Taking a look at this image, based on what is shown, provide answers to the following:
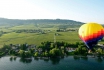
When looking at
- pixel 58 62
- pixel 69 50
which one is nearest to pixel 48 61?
pixel 58 62

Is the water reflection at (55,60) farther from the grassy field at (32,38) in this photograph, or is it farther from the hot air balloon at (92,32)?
the hot air balloon at (92,32)

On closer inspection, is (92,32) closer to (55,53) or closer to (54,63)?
(54,63)

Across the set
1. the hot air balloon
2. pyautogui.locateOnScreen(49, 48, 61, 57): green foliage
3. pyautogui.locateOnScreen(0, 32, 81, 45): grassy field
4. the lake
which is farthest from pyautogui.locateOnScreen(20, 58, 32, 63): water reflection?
the hot air balloon

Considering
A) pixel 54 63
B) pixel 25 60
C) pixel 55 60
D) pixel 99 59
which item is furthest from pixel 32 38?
pixel 99 59

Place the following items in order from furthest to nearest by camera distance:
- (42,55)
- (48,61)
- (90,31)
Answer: (42,55), (48,61), (90,31)

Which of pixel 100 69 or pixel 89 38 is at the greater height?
pixel 89 38

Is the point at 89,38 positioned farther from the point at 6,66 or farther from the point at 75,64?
the point at 6,66

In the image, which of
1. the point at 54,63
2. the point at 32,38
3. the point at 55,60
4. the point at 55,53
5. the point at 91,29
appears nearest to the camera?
the point at 91,29

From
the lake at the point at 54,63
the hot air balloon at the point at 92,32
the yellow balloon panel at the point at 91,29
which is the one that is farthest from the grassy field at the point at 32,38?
the yellow balloon panel at the point at 91,29
